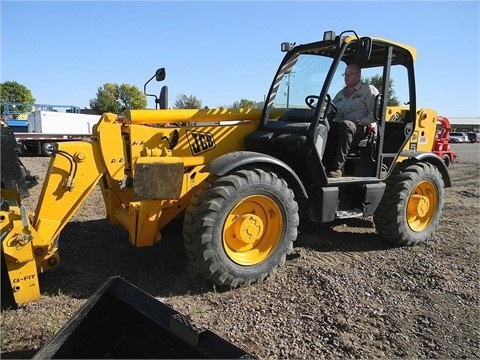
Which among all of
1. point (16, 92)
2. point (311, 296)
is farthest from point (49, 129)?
point (16, 92)

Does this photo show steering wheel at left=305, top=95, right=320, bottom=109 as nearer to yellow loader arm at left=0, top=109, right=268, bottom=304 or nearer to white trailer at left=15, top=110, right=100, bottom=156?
yellow loader arm at left=0, top=109, right=268, bottom=304

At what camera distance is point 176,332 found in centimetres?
242

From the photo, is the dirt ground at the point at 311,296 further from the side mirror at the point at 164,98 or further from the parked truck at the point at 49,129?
the parked truck at the point at 49,129

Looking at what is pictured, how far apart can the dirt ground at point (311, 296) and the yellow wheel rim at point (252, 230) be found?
31 cm

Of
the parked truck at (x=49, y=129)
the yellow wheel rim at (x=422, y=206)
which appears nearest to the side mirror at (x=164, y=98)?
the yellow wheel rim at (x=422, y=206)

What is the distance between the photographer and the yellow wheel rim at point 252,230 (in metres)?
4.08

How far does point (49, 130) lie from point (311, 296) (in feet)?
58.8

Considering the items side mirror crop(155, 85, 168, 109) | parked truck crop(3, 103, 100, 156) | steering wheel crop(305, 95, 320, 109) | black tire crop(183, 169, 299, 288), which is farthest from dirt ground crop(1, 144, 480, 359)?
parked truck crop(3, 103, 100, 156)

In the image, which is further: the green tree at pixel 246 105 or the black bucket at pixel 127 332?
the green tree at pixel 246 105

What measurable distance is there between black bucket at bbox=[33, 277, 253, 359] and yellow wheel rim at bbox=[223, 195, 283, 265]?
4.28 feet

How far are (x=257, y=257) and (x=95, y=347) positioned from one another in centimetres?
183

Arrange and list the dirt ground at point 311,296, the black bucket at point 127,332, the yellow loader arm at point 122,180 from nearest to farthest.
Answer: the black bucket at point 127,332, the dirt ground at point 311,296, the yellow loader arm at point 122,180

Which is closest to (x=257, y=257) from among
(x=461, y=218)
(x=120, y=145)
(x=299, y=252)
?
(x=299, y=252)

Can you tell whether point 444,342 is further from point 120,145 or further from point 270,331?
point 120,145
